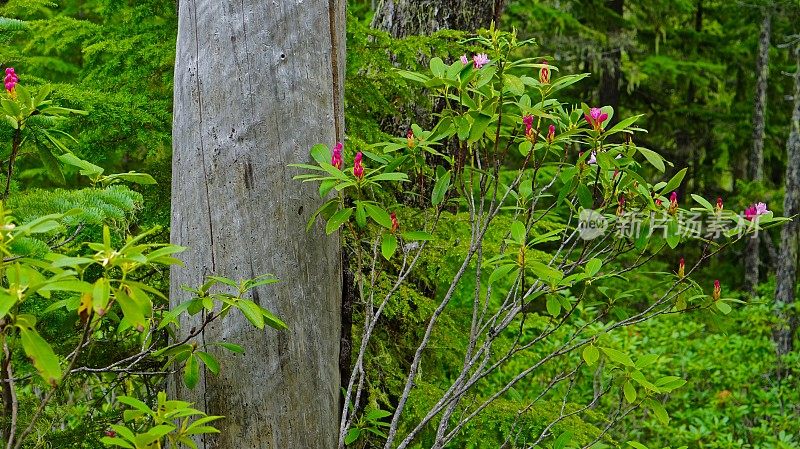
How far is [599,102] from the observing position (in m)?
13.3

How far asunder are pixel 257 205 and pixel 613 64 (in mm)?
10940

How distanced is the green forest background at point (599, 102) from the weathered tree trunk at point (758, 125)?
10.6 inches

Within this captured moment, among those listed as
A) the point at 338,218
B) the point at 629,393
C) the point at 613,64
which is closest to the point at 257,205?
the point at 338,218

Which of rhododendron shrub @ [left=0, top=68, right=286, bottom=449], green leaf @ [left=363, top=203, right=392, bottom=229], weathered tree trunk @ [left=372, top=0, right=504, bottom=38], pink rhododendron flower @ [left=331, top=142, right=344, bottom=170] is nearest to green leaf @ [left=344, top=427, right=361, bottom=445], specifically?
rhododendron shrub @ [left=0, top=68, right=286, bottom=449]

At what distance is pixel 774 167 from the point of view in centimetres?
1591

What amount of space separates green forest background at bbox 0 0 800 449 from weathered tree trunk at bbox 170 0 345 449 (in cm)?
23

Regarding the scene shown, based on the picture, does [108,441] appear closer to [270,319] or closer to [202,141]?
[270,319]

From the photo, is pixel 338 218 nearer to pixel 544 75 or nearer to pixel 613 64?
pixel 544 75

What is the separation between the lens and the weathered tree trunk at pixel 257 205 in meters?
2.41

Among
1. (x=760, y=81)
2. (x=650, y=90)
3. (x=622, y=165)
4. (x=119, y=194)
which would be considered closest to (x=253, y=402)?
(x=119, y=194)

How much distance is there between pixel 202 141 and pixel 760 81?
12600 millimetres

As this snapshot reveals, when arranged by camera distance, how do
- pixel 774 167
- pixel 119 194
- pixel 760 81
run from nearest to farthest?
pixel 119 194 → pixel 760 81 → pixel 774 167

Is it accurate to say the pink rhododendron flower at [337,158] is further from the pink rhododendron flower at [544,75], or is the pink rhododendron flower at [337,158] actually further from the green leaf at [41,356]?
the green leaf at [41,356]

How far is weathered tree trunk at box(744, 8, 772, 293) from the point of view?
13.1 metres
